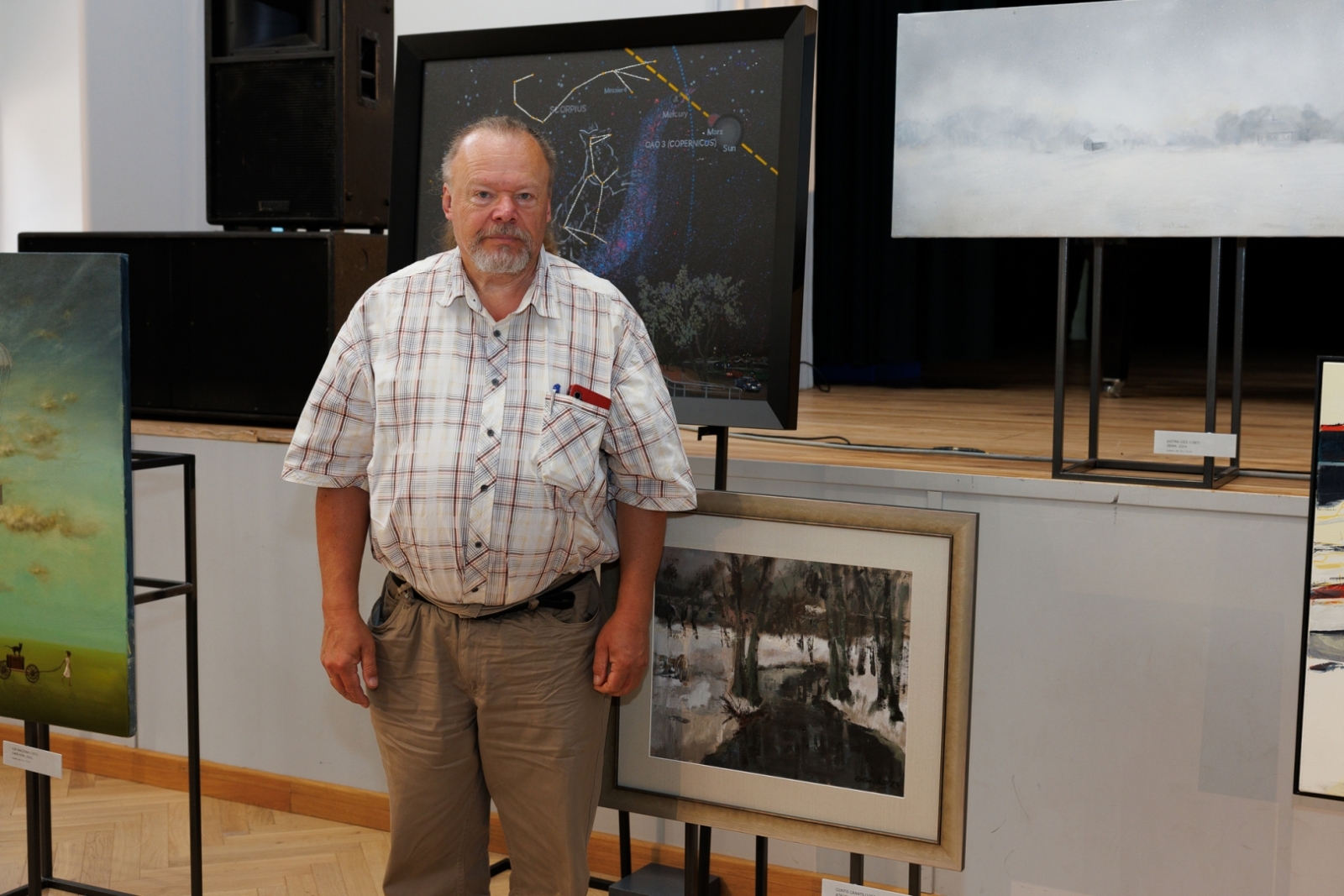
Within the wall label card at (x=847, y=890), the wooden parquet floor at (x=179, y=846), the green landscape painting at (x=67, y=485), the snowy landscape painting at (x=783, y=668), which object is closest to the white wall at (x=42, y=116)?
the green landscape painting at (x=67, y=485)

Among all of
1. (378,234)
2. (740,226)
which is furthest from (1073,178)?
(378,234)

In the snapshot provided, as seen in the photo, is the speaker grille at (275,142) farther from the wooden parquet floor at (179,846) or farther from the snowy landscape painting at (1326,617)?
the snowy landscape painting at (1326,617)

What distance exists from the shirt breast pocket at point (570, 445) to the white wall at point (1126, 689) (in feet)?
2.31

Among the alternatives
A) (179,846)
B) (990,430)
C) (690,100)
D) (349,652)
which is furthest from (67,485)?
(990,430)

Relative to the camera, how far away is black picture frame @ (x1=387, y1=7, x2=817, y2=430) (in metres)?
1.95

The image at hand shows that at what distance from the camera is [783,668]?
78.4 inches

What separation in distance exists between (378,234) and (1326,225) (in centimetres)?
202

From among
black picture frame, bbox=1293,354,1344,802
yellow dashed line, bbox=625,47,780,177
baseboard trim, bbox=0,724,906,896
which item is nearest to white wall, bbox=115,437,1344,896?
baseboard trim, bbox=0,724,906,896

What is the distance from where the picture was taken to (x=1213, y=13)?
203cm

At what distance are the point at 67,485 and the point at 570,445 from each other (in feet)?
3.10

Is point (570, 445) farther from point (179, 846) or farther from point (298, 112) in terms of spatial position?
point (179, 846)

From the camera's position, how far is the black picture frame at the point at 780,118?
1948 millimetres

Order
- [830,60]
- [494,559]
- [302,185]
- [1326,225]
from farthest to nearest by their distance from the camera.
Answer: [830,60]
[302,185]
[1326,225]
[494,559]

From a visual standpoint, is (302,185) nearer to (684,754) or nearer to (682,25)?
(682,25)
